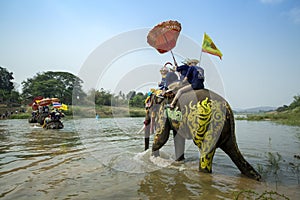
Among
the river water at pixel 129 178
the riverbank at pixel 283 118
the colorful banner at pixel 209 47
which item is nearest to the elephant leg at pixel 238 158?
the river water at pixel 129 178

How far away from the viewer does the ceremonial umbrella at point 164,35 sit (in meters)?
5.64

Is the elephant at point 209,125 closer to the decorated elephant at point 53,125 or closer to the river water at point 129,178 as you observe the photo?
the river water at point 129,178

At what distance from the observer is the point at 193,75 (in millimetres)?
4863

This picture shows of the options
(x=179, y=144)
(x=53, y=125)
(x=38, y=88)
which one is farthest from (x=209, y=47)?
(x=38, y=88)

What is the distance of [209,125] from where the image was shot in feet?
14.6

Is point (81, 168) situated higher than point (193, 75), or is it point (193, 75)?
point (193, 75)

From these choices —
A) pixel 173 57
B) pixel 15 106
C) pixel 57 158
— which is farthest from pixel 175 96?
pixel 15 106

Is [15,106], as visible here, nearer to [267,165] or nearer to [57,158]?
[57,158]

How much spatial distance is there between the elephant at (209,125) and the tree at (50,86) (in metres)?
47.5

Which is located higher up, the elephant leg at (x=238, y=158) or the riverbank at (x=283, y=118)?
the riverbank at (x=283, y=118)

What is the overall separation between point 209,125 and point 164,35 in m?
2.69

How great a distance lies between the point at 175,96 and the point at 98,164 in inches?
98.0

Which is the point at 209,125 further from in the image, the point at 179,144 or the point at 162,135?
the point at 179,144

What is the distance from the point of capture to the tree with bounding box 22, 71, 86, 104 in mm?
51500
